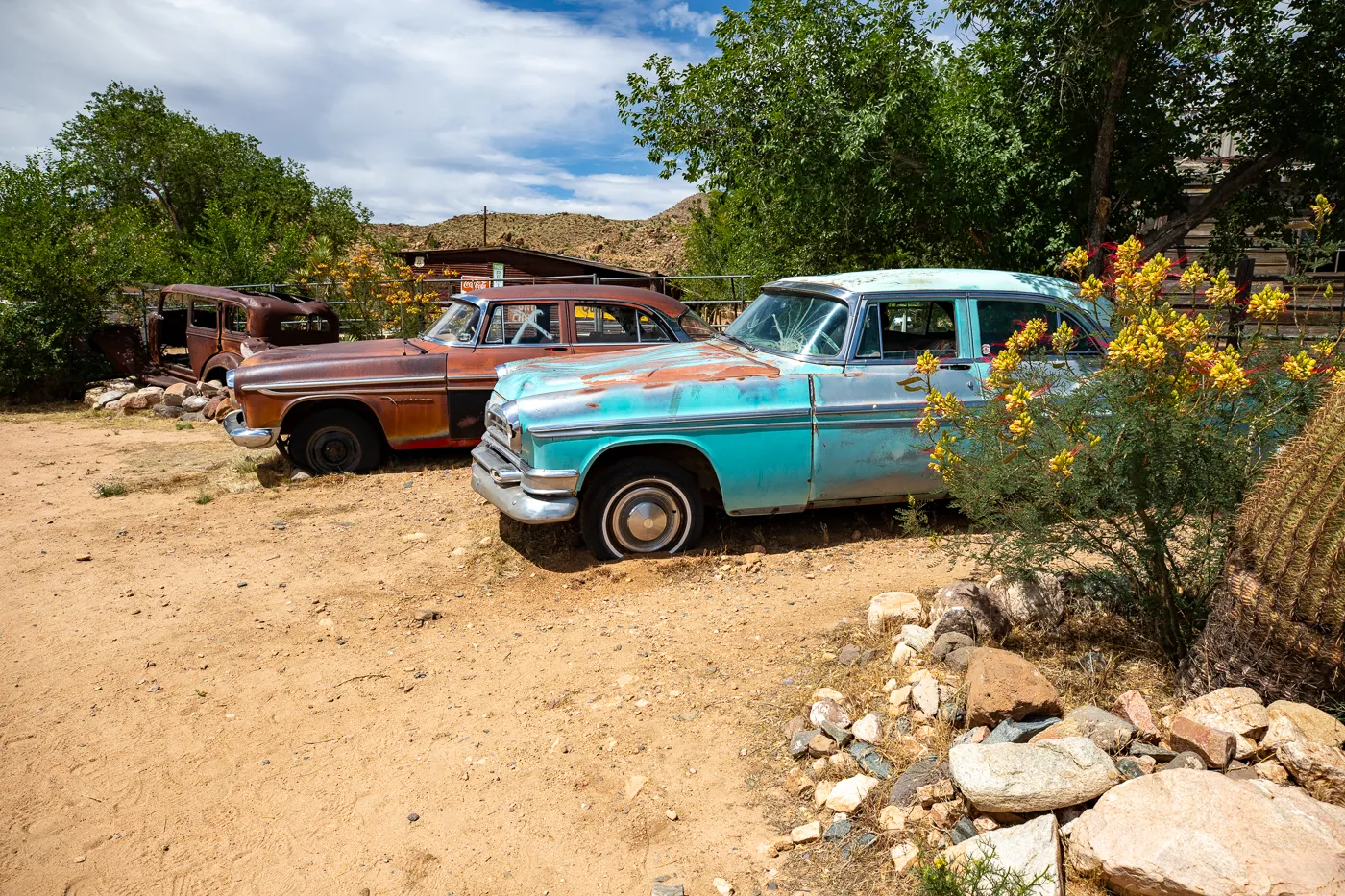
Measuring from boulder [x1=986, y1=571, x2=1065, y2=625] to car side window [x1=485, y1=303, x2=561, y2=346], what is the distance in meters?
5.19

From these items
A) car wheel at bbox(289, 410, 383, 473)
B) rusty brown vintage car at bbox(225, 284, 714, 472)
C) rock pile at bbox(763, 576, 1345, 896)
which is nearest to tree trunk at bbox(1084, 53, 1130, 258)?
rusty brown vintage car at bbox(225, 284, 714, 472)

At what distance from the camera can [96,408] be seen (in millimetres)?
12875

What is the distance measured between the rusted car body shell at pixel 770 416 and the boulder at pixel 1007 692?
6.18 feet

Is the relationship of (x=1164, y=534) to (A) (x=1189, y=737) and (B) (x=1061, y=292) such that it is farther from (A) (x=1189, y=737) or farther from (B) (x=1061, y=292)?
(B) (x=1061, y=292)

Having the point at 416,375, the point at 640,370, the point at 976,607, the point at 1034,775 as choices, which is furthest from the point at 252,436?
the point at 1034,775

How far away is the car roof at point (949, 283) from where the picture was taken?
5.73 m

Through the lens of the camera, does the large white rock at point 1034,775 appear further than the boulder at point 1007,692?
No

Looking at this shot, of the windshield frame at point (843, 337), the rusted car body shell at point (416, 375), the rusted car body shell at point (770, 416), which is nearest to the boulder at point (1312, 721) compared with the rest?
the rusted car body shell at point (770, 416)

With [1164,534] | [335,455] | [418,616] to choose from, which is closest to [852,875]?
[1164,534]

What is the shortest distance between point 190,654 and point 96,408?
33.6 ft

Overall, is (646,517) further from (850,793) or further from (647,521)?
(850,793)

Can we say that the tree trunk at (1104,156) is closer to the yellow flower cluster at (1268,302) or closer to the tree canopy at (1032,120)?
the tree canopy at (1032,120)

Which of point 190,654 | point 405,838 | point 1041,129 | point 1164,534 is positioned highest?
point 1041,129

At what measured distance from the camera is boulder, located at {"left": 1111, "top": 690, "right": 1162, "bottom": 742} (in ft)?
10.5
